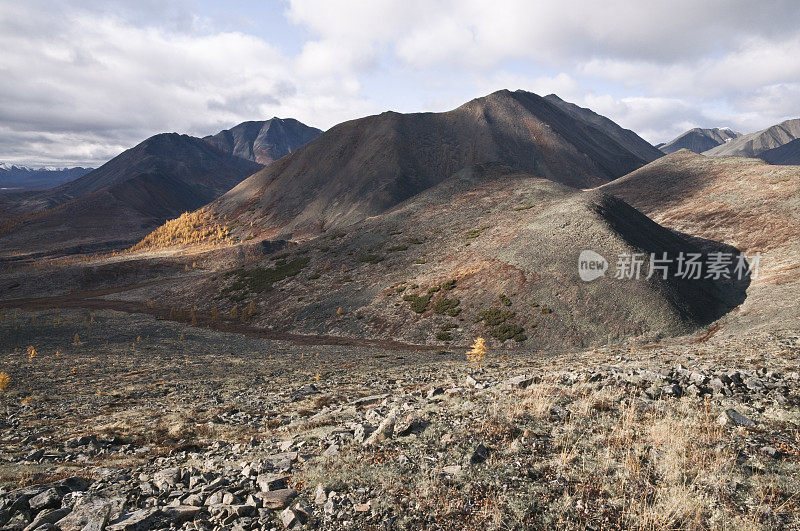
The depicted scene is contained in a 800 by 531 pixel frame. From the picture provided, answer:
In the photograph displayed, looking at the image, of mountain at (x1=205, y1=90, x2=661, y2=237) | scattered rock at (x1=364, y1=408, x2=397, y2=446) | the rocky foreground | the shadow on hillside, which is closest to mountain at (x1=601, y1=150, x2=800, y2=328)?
the shadow on hillside

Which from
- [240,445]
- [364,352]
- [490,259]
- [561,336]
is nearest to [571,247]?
[490,259]

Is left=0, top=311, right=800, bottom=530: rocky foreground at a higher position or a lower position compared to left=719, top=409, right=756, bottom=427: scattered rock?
lower

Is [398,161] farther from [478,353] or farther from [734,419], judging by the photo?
[734,419]

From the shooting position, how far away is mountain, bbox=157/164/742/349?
4356 centimetres

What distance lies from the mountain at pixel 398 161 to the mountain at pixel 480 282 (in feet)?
169

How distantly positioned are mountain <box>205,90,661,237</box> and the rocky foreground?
110258 millimetres

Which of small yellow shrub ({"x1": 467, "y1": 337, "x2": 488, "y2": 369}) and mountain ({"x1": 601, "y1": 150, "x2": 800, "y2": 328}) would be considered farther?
mountain ({"x1": 601, "y1": 150, "x2": 800, "y2": 328})

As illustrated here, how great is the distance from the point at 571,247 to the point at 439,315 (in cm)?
2176

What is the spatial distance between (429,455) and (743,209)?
87330 millimetres

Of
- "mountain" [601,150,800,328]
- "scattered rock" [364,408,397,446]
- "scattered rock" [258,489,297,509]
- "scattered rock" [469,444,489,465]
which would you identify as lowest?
"scattered rock" [364,408,397,446]

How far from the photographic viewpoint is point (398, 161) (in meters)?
148

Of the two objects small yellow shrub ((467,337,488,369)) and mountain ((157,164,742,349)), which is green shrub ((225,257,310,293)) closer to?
mountain ((157,164,742,349))

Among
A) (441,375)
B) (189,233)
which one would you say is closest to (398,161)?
(189,233)

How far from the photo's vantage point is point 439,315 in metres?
50.2
